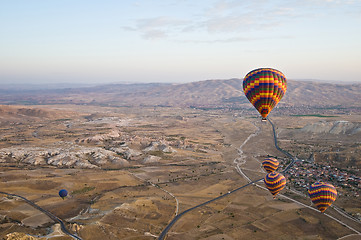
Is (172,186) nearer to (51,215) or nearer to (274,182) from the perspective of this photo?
(274,182)

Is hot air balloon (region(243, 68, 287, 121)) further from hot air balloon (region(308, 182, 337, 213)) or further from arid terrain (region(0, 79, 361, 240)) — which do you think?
arid terrain (region(0, 79, 361, 240))

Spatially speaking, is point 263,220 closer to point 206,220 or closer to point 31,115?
point 206,220

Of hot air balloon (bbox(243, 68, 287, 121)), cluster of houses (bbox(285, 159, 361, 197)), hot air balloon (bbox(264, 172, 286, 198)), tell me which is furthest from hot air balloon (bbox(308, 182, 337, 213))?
hot air balloon (bbox(243, 68, 287, 121))

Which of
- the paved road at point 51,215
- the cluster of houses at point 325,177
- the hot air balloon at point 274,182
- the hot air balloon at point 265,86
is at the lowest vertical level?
the cluster of houses at point 325,177

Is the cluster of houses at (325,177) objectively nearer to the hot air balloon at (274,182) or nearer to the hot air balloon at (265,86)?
the hot air balloon at (274,182)

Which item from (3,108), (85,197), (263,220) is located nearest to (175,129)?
(85,197)

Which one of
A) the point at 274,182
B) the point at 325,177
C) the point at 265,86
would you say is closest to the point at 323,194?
the point at 274,182

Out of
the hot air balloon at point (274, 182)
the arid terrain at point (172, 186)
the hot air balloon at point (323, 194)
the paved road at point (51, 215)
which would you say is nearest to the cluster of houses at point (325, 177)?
the arid terrain at point (172, 186)

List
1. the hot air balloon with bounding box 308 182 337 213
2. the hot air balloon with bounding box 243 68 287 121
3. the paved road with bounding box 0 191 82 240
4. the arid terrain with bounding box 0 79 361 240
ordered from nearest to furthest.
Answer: the paved road with bounding box 0 191 82 240, the arid terrain with bounding box 0 79 361 240, the hot air balloon with bounding box 308 182 337 213, the hot air balloon with bounding box 243 68 287 121

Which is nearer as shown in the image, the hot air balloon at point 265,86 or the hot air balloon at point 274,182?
the hot air balloon at point 265,86
